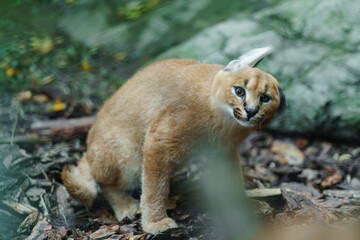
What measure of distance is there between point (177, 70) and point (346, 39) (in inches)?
129

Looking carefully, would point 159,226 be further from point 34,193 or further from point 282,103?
point 282,103

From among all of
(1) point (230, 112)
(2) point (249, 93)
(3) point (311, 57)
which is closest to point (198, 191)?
(1) point (230, 112)

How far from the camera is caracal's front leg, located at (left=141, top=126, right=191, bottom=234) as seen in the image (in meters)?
4.26

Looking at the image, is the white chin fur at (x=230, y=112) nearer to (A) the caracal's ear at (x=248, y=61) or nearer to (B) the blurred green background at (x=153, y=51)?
(A) the caracal's ear at (x=248, y=61)

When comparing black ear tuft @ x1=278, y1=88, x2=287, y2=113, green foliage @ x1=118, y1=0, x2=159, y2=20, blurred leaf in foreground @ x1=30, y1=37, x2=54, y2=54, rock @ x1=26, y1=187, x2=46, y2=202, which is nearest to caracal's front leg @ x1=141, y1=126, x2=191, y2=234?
black ear tuft @ x1=278, y1=88, x2=287, y2=113

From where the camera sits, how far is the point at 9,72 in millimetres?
7273

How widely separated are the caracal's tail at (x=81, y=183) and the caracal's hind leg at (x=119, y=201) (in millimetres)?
162

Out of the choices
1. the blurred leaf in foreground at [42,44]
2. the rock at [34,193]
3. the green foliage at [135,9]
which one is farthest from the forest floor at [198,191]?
the green foliage at [135,9]

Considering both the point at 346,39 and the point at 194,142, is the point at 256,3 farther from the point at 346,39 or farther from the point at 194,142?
the point at 194,142

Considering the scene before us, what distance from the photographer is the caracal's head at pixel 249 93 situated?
3674mm

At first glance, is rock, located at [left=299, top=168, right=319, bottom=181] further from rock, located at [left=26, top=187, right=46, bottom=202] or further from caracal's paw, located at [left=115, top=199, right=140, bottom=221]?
rock, located at [left=26, top=187, right=46, bottom=202]

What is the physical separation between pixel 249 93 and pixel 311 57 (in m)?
3.20

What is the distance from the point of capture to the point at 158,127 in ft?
14.3

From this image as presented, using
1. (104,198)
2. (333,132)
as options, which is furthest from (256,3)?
(104,198)
